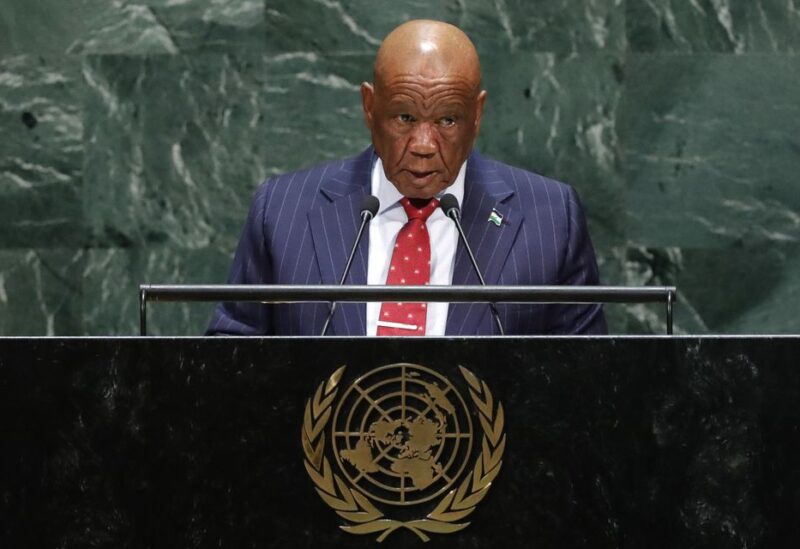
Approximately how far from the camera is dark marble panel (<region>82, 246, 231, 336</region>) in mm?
5867

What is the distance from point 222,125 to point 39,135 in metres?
0.68

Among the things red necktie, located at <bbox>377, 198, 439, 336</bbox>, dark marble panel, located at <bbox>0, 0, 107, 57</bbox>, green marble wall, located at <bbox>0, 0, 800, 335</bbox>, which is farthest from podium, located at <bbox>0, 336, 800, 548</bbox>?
dark marble panel, located at <bbox>0, 0, 107, 57</bbox>

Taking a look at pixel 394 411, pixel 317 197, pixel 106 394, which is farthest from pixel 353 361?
pixel 317 197

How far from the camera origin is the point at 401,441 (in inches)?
112

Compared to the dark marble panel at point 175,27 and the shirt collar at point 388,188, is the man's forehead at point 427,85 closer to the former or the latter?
the shirt collar at point 388,188

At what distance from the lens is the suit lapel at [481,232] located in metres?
3.87

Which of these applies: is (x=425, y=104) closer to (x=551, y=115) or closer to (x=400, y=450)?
(x=400, y=450)

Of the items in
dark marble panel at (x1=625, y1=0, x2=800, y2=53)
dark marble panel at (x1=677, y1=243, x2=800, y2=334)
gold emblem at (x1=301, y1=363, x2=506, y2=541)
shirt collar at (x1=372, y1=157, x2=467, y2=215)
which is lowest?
dark marble panel at (x1=677, y1=243, x2=800, y2=334)

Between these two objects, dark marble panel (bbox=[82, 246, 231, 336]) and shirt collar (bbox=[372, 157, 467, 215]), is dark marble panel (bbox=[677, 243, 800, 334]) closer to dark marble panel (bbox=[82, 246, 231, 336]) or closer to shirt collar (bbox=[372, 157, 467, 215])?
dark marble panel (bbox=[82, 246, 231, 336])

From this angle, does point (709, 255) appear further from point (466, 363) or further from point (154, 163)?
point (466, 363)

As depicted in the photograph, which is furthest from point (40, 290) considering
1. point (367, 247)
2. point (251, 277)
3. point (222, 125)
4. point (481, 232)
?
point (481, 232)

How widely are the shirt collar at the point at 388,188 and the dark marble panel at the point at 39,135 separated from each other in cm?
203

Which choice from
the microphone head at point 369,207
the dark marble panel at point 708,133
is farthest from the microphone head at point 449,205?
the dark marble panel at point 708,133

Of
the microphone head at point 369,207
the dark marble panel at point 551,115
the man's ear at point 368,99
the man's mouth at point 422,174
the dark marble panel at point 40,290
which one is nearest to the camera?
the microphone head at point 369,207
